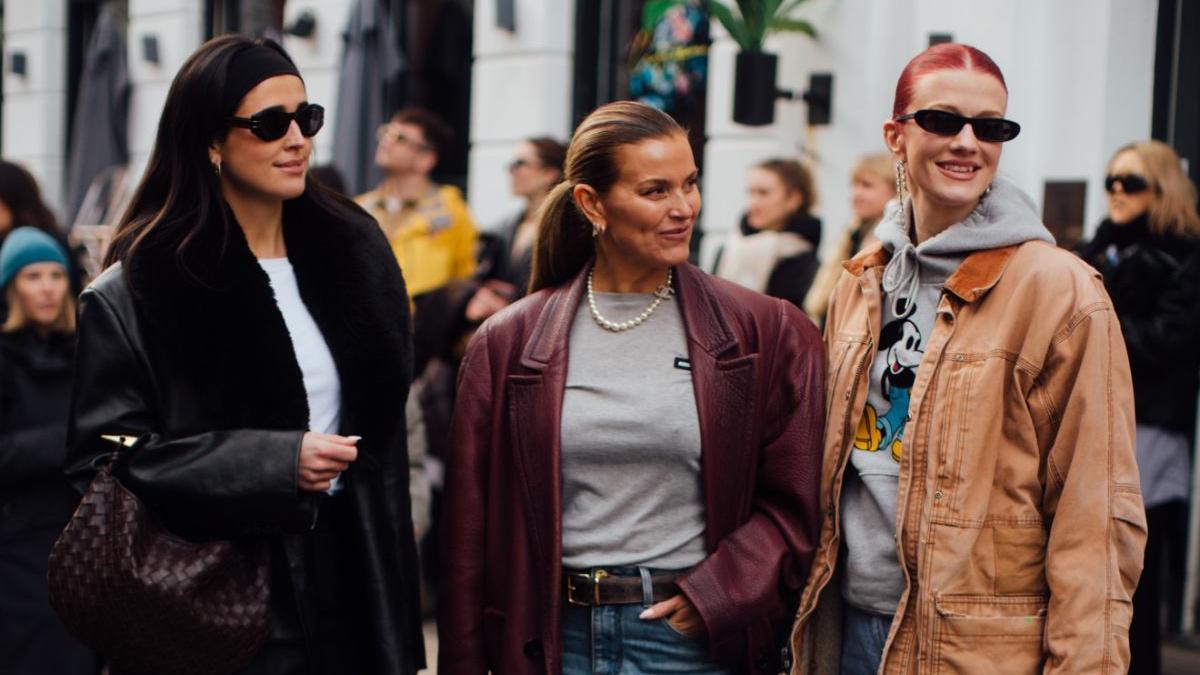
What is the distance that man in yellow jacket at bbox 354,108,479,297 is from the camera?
23.9ft

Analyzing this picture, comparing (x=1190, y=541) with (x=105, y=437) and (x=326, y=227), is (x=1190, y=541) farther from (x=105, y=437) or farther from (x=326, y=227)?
(x=105, y=437)

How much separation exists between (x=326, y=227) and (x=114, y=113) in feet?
32.6

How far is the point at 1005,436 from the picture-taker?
8.97 ft

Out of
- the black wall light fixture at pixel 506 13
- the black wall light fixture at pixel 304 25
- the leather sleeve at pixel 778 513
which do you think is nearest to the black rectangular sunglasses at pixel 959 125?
the leather sleeve at pixel 778 513

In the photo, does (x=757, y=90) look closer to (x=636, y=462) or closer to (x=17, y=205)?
(x=17, y=205)

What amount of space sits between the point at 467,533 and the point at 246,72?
1086 mm

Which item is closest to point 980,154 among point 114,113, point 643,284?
point 643,284

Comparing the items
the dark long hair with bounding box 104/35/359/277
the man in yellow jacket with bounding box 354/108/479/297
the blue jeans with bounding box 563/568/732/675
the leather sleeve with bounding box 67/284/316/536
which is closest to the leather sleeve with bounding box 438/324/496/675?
the blue jeans with bounding box 563/568/732/675

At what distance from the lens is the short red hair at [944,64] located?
9.24 ft

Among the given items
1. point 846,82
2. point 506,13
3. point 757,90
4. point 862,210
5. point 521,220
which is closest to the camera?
point 862,210

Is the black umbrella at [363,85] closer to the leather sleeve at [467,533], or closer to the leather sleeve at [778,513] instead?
the leather sleeve at [467,533]

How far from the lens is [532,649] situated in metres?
2.99

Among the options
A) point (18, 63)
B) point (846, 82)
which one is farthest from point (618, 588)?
point (18, 63)

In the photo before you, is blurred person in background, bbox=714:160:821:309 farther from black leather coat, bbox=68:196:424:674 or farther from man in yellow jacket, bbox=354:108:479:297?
black leather coat, bbox=68:196:424:674
